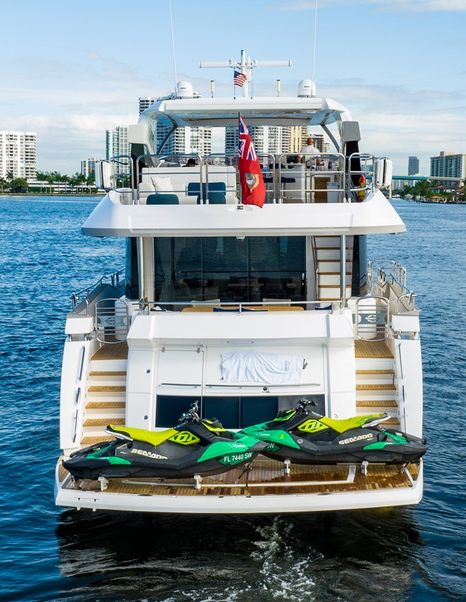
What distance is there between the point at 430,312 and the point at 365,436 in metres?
22.5

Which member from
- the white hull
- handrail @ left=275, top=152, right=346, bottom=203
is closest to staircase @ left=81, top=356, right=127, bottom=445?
the white hull

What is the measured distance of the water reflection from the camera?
34.9 ft

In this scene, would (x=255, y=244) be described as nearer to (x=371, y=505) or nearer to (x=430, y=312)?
(x=371, y=505)

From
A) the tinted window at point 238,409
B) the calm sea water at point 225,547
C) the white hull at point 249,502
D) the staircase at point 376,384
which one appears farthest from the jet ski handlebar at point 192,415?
the staircase at point 376,384

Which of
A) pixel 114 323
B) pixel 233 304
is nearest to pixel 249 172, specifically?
pixel 233 304

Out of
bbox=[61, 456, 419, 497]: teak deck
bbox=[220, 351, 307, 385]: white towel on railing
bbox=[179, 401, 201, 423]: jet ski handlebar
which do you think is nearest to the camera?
bbox=[61, 456, 419, 497]: teak deck

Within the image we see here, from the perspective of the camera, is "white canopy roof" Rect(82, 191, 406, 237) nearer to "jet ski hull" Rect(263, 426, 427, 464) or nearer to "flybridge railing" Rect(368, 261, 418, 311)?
"flybridge railing" Rect(368, 261, 418, 311)

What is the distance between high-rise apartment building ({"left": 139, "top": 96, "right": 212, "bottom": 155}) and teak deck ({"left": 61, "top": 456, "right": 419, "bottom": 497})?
27.4 ft

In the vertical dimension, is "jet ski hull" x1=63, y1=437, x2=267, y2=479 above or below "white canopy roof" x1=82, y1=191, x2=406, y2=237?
below

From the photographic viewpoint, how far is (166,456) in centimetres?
1083

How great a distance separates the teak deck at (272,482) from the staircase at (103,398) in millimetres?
796

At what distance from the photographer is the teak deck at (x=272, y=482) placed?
35.6 ft

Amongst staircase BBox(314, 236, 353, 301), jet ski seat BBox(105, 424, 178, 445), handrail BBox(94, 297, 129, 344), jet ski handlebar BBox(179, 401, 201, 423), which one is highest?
staircase BBox(314, 236, 353, 301)

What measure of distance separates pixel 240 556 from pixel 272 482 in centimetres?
117
